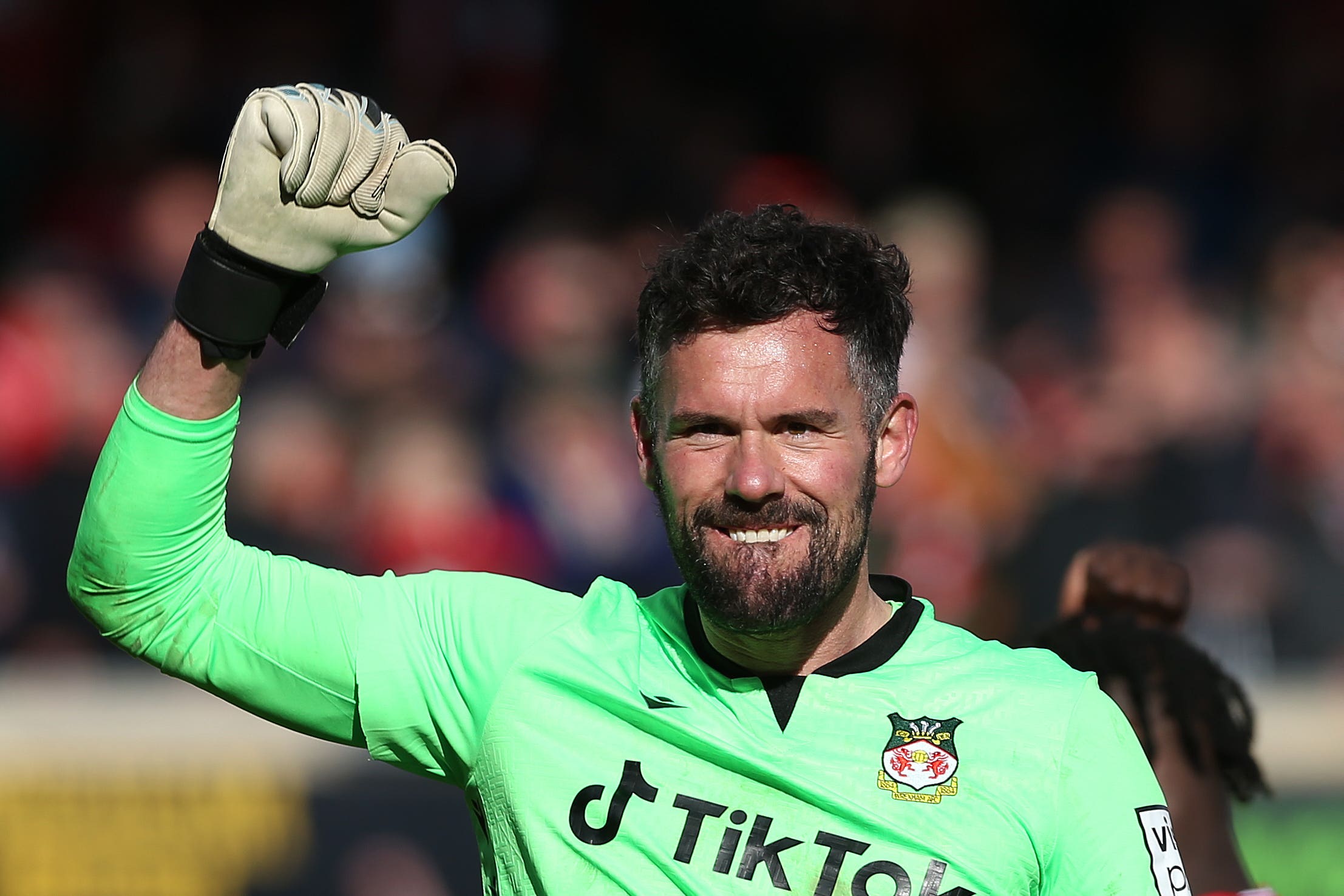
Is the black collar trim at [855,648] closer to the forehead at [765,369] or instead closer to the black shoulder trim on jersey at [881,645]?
the black shoulder trim on jersey at [881,645]

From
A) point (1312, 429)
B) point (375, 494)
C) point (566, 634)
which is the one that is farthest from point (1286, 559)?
point (566, 634)

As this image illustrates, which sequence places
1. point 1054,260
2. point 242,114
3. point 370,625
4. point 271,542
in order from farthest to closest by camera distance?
point 1054,260 < point 271,542 < point 370,625 < point 242,114

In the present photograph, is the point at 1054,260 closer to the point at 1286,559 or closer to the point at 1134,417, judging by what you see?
the point at 1134,417

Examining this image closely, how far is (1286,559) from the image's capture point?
7.21 meters

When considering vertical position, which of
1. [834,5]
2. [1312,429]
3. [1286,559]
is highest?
[834,5]

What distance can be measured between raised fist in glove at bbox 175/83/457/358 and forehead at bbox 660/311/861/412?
51 cm

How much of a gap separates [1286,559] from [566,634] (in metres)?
4.97

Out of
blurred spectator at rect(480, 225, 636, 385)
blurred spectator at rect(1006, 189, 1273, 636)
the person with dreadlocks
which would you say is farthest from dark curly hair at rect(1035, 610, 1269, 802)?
blurred spectator at rect(480, 225, 636, 385)

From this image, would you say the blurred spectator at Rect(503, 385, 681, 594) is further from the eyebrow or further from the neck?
the eyebrow

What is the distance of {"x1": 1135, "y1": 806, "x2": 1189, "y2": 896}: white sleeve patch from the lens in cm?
273

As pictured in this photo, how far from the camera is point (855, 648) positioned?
306 centimetres

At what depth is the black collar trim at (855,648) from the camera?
301cm

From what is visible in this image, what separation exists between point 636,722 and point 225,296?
977mm

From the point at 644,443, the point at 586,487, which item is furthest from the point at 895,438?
the point at 586,487
